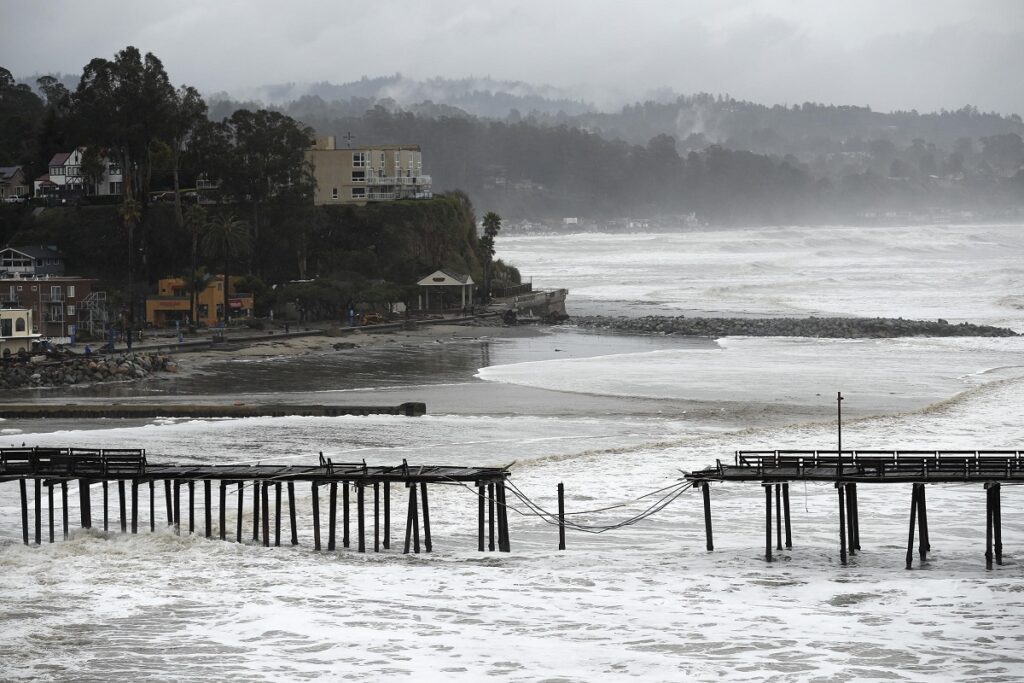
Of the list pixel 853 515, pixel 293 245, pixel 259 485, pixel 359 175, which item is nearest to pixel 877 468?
pixel 853 515

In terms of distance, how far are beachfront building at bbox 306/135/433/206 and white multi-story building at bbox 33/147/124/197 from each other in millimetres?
13273

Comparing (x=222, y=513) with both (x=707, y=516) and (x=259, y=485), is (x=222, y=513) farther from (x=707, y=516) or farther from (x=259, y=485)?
(x=707, y=516)

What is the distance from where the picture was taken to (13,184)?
304 ft

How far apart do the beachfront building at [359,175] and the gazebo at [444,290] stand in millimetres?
12009

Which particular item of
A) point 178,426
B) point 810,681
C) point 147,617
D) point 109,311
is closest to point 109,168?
point 109,311

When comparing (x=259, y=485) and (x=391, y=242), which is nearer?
(x=259, y=485)

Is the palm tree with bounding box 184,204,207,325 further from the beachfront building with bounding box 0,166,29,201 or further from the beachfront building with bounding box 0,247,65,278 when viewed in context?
the beachfront building with bounding box 0,166,29,201

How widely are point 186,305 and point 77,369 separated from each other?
19709 millimetres

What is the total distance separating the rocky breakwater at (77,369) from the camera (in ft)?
161

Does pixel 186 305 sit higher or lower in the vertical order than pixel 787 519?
higher

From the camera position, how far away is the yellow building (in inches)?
2749

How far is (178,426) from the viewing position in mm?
39406

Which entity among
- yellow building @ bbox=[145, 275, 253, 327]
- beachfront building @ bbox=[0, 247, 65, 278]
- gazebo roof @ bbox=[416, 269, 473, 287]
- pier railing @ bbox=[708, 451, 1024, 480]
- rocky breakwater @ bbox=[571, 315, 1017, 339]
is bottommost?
pier railing @ bbox=[708, 451, 1024, 480]

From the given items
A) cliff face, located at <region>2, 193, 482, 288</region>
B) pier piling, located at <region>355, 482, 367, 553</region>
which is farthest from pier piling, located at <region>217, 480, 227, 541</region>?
cliff face, located at <region>2, 193, 482, 288</region>
